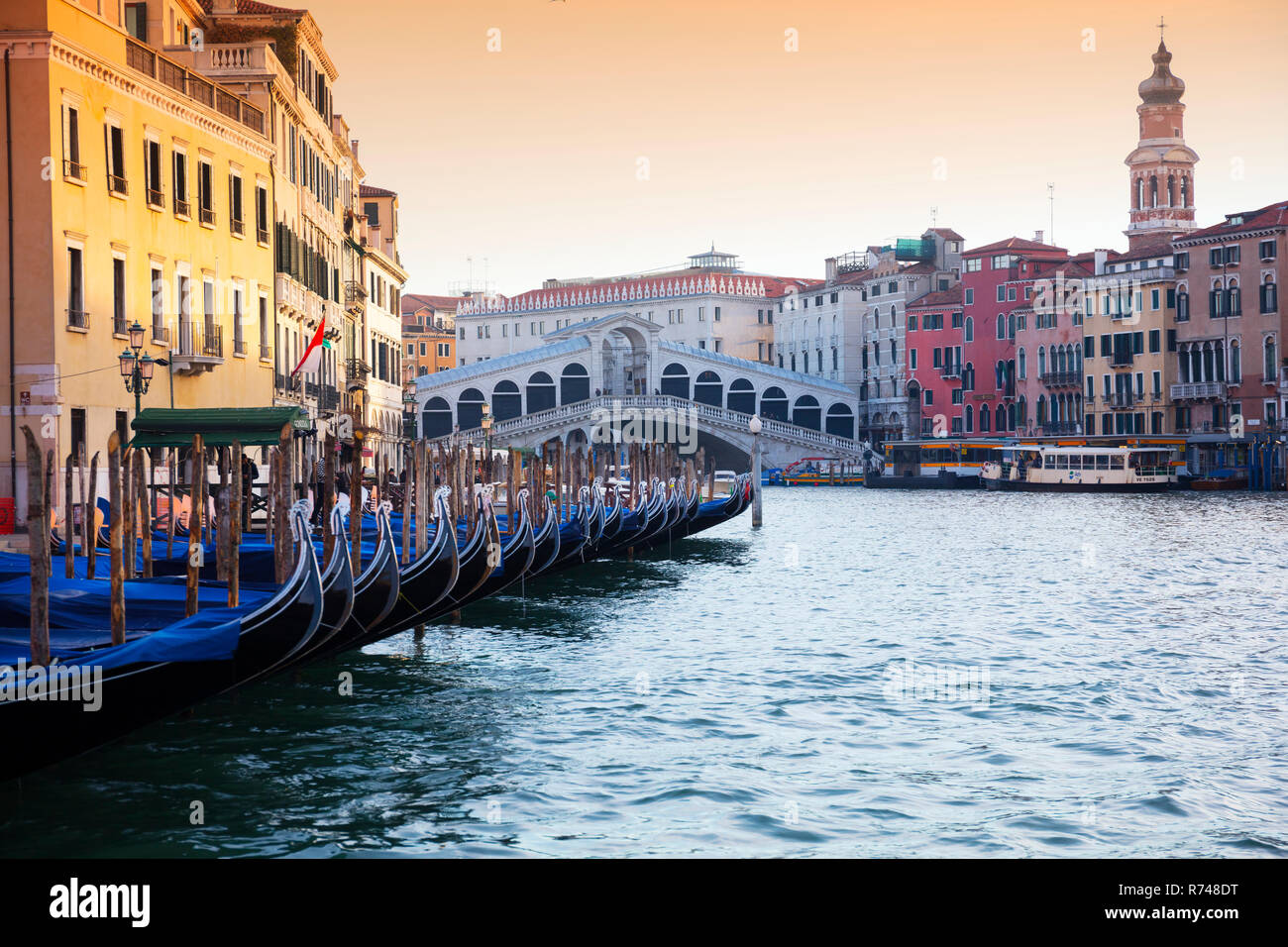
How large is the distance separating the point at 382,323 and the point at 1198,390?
21595 millimetres

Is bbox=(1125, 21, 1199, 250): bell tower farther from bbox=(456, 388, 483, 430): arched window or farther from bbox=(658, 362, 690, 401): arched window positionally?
bbox=(456, 388, 483, 430): arched window

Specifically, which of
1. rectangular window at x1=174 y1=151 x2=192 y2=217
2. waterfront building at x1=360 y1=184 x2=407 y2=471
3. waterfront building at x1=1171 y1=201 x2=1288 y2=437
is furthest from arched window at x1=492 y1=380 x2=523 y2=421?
rectangular window at x1=174 y1=151 x2=192 y2=217

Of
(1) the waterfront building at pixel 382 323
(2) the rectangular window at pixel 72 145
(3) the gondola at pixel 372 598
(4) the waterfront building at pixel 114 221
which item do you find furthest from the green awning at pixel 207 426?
(1) the waterfront building at pixel 382 323

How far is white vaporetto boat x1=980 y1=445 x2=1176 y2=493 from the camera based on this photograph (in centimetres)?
4000

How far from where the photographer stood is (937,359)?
52188 mm

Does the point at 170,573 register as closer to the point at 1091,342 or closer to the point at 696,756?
the point at 696,756

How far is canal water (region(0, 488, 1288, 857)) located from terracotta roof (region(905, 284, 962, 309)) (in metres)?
37.4

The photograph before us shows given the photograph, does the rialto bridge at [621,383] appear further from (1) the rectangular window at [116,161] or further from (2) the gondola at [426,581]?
(2) the gondola at [426,581]

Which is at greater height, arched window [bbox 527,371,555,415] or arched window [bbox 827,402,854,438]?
arched window [bbox 527,371,555,415]

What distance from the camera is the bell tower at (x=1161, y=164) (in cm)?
5012

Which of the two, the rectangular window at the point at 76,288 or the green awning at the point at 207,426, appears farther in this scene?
the rectangular window at the point at 76,288

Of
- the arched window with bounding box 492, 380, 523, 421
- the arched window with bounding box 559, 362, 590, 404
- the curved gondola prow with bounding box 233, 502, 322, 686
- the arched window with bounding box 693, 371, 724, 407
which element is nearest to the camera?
the curved gondola prow with bounding box 233, 502, 322, 686

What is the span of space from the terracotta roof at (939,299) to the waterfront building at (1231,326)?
36.3ft
